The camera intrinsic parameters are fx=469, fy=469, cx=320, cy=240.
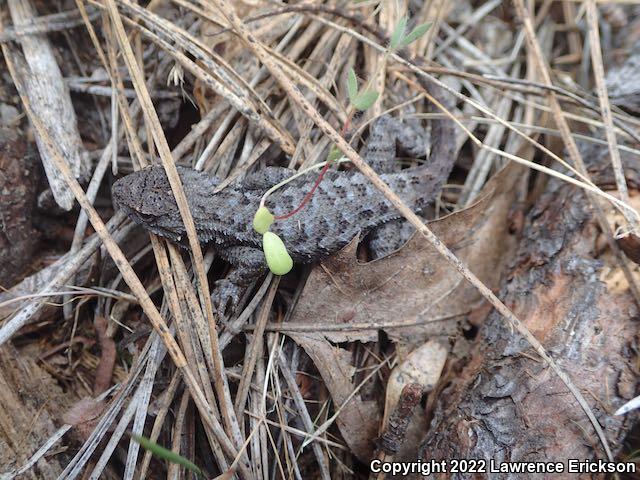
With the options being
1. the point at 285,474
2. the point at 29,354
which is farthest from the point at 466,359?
the point at 29,354

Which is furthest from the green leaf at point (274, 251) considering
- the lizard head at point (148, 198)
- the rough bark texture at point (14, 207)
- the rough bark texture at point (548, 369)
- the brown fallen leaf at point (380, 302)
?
the rough bark texture at point (14, 207)

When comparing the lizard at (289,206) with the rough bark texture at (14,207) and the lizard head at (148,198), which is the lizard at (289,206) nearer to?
the lizard head at (148,198)

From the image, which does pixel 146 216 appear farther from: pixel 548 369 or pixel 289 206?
pixel 548 369

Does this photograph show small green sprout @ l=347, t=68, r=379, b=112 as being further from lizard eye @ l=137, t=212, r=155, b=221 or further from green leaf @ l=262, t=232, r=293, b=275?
lizard eye @ l=137, t=212, r=155, b=221

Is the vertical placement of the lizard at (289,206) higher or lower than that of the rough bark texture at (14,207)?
lower

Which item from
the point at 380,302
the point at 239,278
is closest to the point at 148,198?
the point at 239,278

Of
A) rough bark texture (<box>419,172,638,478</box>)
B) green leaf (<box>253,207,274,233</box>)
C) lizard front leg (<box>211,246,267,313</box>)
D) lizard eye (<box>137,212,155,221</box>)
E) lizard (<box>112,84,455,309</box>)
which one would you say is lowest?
rough bark texture (<box>419,172,638,478</box>)

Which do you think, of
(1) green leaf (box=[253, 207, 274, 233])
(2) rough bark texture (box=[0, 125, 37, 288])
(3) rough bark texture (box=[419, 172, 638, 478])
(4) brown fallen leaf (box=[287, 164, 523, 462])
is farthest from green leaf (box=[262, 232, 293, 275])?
(2) rough bark texture (box=[0, 125, 37, 288])
